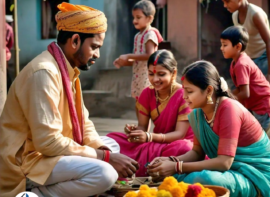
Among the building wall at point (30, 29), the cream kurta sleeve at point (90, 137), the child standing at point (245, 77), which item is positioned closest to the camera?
the cream kurta sleeve at point (90, 137)

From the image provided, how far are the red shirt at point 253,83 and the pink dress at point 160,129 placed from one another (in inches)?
28.5

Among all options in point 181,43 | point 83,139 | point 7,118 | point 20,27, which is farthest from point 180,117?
point 20,27

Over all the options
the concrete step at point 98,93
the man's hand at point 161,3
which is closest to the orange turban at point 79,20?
the man's hand at point 161,3

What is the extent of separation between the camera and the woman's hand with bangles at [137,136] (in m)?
4.65

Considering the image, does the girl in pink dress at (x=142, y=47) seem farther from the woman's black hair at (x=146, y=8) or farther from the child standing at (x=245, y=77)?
the child standing at (x=245, y=77)

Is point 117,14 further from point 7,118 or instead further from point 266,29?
point 7,118

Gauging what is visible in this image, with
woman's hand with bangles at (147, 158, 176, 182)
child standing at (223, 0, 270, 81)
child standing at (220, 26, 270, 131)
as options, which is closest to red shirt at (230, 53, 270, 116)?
child standing at (220, 26, 270, 131)

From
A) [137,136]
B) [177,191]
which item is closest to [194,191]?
[177,191]

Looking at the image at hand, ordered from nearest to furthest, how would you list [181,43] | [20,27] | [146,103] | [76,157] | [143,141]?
[76,157], [143,141], [146,103], [181,43], [20,27]

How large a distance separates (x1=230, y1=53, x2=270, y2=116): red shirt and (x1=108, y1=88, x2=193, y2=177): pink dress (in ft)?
2.37

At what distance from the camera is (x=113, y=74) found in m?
10.3

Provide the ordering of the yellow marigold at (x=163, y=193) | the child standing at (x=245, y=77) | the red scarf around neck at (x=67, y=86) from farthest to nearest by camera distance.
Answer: the child standing at (x=245, y=77) → the red scarf around neck at (x=67, y=86) → the yellow marigold at (x=163, y=193)

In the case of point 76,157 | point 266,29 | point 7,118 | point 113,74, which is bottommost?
point 113,74

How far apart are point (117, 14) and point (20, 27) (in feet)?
8.57
